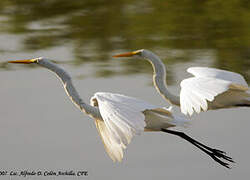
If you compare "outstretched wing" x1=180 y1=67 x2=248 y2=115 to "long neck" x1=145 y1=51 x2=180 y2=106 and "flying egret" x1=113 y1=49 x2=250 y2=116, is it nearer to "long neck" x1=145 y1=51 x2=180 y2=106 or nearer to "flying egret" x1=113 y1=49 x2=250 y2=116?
"flying egret" x1=113 y1=49 x2=250 y2=116

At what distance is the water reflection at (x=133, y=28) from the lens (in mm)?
7730

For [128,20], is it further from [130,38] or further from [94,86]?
[94,86]

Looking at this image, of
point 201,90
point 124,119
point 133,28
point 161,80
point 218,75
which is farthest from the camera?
point 133,28

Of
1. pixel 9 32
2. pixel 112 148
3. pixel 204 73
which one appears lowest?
pixel 112 148

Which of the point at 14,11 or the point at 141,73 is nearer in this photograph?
the point at 141,73

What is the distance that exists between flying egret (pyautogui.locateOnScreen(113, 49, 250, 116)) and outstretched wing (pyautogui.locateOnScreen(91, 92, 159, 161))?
11.1 inches

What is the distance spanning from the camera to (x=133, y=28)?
29.0 feet

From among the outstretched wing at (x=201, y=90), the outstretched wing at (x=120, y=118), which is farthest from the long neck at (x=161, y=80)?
the outstretched wing at (x=120, y=118)

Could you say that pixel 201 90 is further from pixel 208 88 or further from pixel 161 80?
pixel 161 80

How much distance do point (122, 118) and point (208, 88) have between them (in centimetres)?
74

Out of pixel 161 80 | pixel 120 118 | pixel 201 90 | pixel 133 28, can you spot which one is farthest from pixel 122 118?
pixel 133 28

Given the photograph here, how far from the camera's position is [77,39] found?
8.55 m

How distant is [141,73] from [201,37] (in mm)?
1516

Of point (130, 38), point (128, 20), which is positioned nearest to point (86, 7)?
point (128, 20)
